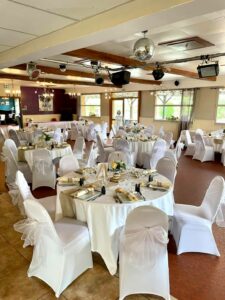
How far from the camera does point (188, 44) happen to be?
421 centimetres

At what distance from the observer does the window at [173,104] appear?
10.1m

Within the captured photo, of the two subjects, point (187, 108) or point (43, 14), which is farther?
point (187, 108)

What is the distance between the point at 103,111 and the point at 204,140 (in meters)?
7.71

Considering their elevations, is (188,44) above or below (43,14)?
above

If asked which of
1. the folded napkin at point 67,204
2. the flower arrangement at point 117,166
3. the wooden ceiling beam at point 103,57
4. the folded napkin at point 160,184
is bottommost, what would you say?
the folded napkin at point 67,204

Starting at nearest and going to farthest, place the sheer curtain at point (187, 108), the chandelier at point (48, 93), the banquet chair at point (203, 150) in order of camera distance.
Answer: the banquet chair at point (203, 150) < the sheer curtain at point (187, 108) < the chandelier at point (48, 93)

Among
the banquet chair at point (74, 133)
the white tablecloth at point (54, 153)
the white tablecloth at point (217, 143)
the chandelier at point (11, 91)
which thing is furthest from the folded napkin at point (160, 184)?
the chandelier at point (11, 91)

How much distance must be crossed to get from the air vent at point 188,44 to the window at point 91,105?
10.2 metres

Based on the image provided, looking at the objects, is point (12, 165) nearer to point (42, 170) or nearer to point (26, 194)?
point (42, 170)

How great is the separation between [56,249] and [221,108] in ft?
29.9

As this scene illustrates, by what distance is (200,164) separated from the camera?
22.7 feet

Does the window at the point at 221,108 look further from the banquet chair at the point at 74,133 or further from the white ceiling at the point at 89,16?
the banquet chair at the point at 74,133

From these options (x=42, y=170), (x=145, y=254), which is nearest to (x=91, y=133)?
(x=42, y=170)

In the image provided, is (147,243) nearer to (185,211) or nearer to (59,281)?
(59,281)
